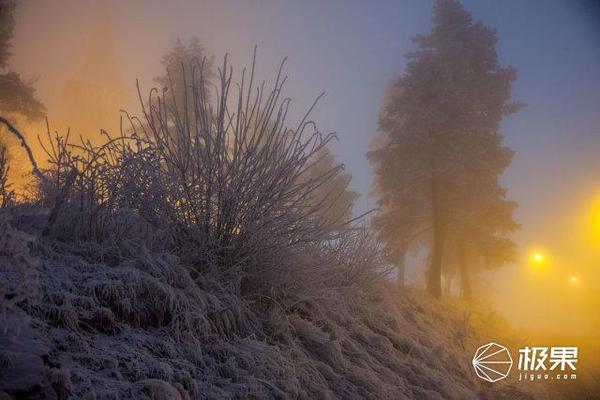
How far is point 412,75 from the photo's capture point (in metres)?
12.9

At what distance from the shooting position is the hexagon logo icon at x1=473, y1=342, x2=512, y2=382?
184 inches

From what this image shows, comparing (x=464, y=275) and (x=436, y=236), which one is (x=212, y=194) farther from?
(x=464, y=275)

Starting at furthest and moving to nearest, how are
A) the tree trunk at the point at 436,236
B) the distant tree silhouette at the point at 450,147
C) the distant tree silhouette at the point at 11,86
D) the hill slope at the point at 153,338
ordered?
1. the distant tree silhouette at the point at 11,86
2. the distant tree silhouette at the point at 450,147
3. the tree trunk at the point at 436,236
4. the hill slope at the point at 153,338

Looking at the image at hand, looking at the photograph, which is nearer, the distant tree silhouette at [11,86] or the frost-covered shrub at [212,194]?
the frost-covered shrub at [212,194]

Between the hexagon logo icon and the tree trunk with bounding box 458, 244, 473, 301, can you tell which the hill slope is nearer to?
the hexagon logo icon

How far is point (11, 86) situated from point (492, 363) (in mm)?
16840

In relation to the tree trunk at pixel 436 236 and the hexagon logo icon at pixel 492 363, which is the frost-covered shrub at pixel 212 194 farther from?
the tree trunk at pixel 436 236

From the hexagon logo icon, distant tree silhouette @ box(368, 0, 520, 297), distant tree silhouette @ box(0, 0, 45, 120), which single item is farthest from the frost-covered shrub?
distant tree silhouette @ box(0, 0, 45, 120)

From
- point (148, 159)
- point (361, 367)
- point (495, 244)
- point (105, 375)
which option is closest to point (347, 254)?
point (361, 367)

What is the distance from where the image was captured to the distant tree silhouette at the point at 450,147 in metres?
12.0

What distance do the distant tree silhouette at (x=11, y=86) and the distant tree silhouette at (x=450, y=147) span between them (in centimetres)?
1295

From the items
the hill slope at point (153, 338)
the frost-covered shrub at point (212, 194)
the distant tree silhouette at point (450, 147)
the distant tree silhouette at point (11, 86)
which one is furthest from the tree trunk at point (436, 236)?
the distant tree silhouette at point (11, 86)

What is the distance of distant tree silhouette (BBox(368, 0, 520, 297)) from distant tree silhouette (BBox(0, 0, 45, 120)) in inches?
510

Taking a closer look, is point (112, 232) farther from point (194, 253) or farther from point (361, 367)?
point (361, 367)
